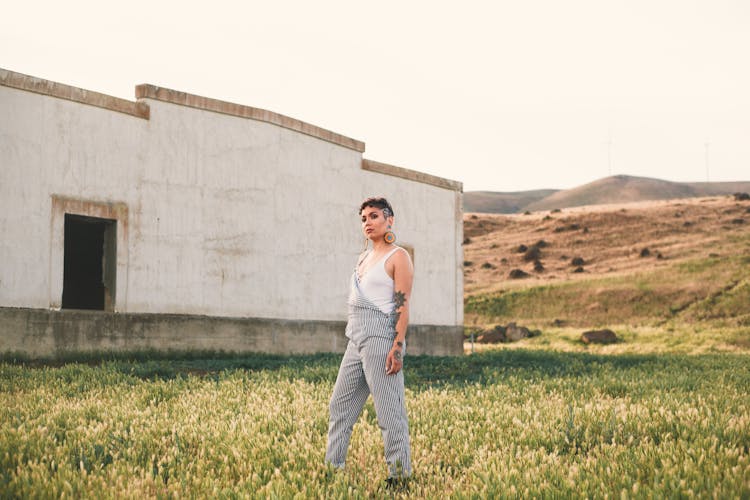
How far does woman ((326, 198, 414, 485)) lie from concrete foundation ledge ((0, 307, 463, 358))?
11.1 metres

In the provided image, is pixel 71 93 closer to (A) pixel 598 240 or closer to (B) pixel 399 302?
(B) pixel 399 302

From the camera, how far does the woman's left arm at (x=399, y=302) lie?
573cm

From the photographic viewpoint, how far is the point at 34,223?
50.5 feet

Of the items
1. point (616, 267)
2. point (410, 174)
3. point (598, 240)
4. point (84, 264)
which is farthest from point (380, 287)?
point (598, 240)

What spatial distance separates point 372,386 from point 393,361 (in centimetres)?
29

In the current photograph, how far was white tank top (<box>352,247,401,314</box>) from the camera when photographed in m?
5.89

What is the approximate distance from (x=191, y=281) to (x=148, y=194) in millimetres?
2376

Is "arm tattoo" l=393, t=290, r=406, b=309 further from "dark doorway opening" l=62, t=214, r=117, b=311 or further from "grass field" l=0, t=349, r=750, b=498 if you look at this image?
"dark doorway opening" l=62, t=214, r=117, b=311

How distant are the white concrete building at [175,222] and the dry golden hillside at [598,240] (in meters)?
38.6

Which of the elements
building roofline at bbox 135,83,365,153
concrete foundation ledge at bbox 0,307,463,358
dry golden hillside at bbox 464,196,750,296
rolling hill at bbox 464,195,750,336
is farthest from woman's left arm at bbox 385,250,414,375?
dry golden hillside at bbox 464,196,750,296

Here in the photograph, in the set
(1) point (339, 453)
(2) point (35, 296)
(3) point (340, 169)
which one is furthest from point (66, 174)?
(1) point (339, 453)

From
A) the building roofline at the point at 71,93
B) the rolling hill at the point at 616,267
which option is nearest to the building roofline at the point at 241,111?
the building roofline at the point at 71,93

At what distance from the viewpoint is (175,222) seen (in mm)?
17734

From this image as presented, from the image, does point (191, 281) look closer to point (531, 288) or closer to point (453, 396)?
point (453, 396)
